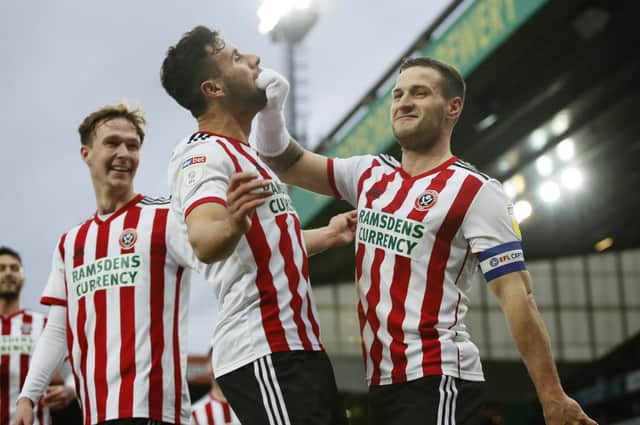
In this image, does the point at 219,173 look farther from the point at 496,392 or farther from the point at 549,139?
the point at 496,392

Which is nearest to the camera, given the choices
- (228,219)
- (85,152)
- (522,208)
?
(228,219)

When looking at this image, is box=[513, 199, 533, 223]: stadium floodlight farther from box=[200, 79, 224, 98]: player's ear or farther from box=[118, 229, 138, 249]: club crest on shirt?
box=[200, 79, 224, 98]: player's ear

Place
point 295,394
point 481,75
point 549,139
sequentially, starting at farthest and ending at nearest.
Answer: point 549,139, point 481,75, point 295,394

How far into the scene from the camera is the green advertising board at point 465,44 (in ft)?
31.9

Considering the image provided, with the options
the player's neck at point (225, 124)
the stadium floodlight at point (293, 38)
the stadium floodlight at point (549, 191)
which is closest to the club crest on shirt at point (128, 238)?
the player's neck at point (225, 124)

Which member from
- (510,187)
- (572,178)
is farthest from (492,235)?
(572,178)

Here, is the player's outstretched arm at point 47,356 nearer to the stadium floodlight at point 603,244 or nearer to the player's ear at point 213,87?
the player's ear at point 213,87

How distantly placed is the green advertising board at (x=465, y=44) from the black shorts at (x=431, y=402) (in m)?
6.50

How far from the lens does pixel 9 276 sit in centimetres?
695

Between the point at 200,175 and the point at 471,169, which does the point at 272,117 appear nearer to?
the point at 200,175

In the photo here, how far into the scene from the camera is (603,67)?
11.2 m

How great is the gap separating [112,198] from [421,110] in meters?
1.54

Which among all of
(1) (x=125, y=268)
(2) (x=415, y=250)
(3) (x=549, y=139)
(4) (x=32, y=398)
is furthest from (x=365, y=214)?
(3) (x=549, y=139)

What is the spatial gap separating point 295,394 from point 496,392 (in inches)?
979
